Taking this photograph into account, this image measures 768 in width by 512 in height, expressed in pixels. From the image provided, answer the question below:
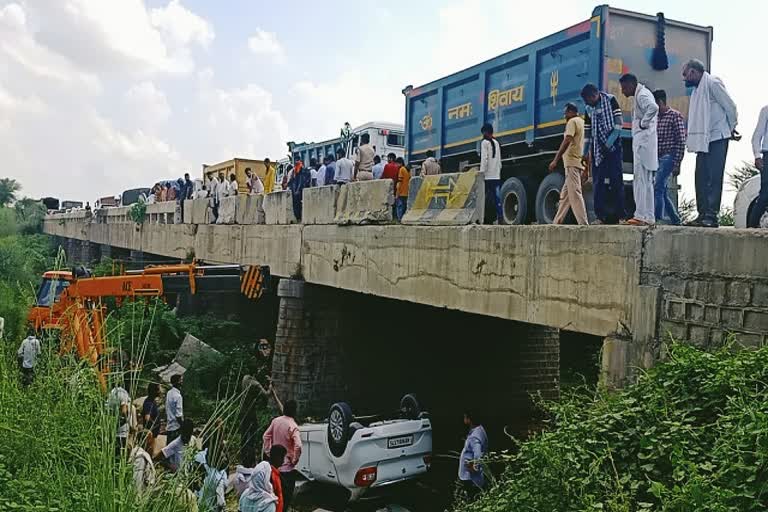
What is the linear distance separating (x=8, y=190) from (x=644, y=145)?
3122 inches

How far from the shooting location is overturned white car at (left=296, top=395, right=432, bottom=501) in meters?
8.09

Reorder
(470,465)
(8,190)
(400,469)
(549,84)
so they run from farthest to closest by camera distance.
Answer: (8,190) < (549,84) < (400,469) < (470,465)

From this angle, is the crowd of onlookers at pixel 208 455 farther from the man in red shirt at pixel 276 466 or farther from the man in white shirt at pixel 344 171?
the man in white shirt at pixel 344 171

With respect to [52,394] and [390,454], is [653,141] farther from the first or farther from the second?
[52,394]

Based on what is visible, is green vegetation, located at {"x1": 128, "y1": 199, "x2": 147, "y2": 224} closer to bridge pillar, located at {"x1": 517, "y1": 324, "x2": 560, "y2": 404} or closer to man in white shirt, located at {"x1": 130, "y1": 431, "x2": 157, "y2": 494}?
bridge pillar, located at {"x1": 517, "y1": 324, "x2": 560, "y2": 404}

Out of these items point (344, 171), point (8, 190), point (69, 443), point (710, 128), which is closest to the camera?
point (69, 443)

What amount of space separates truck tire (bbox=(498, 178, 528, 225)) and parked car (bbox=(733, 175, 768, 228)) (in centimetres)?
336

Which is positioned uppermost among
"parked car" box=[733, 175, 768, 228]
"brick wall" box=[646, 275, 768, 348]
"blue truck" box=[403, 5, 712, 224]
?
"blue truck" box=[403, 5, 712, 224]

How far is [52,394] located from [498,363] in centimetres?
952

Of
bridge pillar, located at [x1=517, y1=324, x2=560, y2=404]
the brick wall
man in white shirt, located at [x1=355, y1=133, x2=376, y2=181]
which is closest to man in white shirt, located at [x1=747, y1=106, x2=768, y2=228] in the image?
the brick wall

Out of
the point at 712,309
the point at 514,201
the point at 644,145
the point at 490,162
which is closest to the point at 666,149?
the point at 644,145

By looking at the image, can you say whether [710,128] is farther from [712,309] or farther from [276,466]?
[276,466]

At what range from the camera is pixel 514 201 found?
9758 mm

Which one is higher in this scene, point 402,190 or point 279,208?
point 402,190
